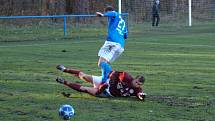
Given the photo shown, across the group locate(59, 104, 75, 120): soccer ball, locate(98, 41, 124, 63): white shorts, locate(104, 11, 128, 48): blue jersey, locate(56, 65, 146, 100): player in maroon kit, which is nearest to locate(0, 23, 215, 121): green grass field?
locate(56, 65, 146, 100): player in maroon kit

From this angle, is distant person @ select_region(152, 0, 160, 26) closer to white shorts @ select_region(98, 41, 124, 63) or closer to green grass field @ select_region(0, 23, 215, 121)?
green grass field @ select_region(0, 23, 215, 121)

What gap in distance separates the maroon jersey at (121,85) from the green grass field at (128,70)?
0.53 ft

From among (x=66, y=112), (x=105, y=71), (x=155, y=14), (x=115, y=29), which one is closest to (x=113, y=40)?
(x=115, y=29)

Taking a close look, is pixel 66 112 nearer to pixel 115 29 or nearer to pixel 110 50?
pixel 110 50

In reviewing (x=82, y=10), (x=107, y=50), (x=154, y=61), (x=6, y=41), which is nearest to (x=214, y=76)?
(x=107, y=50)

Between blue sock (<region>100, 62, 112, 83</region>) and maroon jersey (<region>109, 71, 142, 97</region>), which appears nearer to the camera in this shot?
maroon jersey (<region>109, 71, 142, 97</region>)

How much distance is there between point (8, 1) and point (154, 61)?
24896 millimetres

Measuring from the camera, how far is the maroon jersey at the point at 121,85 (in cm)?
1071

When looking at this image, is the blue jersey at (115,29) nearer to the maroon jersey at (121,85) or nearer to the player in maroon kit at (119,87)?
the player in maroon kit at (119,87)

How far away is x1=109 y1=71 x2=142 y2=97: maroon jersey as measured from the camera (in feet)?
35.1

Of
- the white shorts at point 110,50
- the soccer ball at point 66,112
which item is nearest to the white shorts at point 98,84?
the white shorts at point 110,50

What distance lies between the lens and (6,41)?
92.1ft

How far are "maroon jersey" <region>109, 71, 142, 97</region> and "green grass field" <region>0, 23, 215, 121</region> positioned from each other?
16 cm

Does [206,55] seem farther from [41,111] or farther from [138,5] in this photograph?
[138,5]
